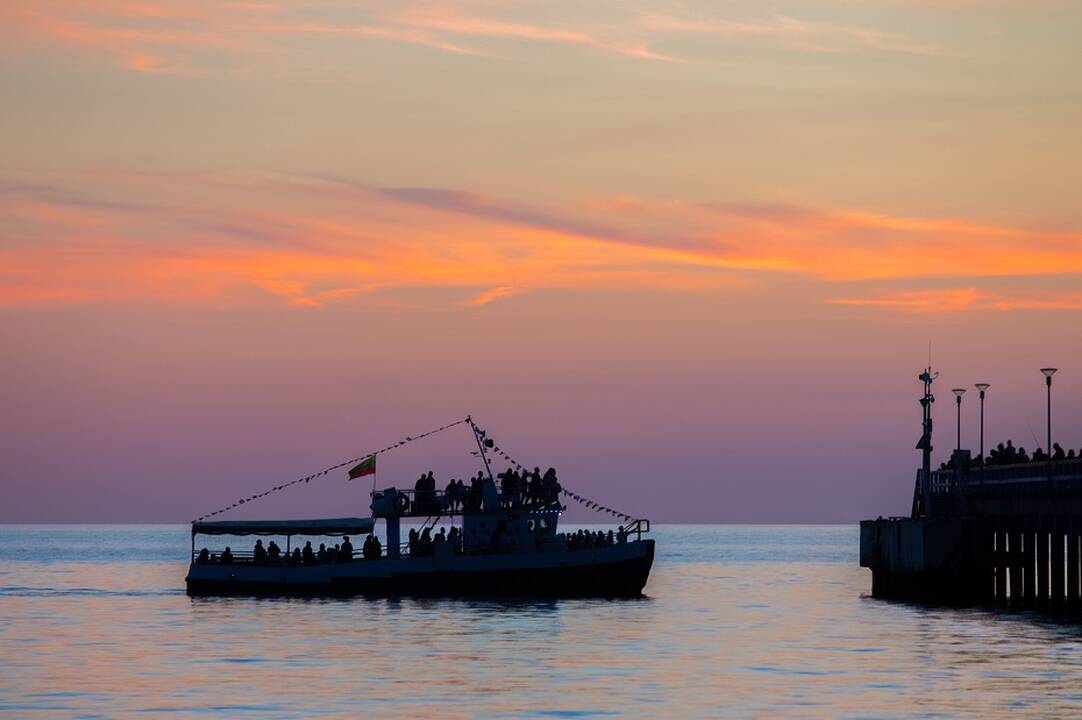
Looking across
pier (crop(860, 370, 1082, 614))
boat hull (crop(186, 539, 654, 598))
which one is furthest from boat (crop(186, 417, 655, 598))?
pier (crop(860, 370, 1082, 614))

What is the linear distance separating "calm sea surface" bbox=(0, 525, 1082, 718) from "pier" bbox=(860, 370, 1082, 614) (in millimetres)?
2454

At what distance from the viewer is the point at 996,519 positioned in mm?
91000

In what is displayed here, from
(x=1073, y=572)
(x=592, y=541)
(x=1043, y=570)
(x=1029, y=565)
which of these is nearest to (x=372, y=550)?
(x=592, y=541)

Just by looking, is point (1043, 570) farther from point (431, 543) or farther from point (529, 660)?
point (529, 660)

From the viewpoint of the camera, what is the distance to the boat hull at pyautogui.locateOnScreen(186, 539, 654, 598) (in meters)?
95.4

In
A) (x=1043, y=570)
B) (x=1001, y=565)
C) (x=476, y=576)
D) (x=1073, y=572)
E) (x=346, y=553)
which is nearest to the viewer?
(x=1073, y=572)

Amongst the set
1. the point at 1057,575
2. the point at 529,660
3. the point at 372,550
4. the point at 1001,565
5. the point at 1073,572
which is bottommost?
the point at 529,660

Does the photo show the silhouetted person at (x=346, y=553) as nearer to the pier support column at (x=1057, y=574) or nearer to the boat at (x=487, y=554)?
the boat at (x=487, y=554)

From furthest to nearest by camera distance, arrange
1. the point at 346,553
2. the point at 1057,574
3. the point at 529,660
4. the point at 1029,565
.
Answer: the point at 346,553, the point at 1029,565, the point at 1057,574, the point at 529,660

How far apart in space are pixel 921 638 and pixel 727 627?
13197 millimetres

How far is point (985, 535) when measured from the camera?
94125 mm

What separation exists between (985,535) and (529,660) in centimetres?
3275

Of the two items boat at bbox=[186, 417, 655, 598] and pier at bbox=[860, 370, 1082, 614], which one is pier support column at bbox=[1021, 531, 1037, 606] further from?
boat at bbox=[186, 417, 655, 598]

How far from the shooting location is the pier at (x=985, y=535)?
8831 cm
